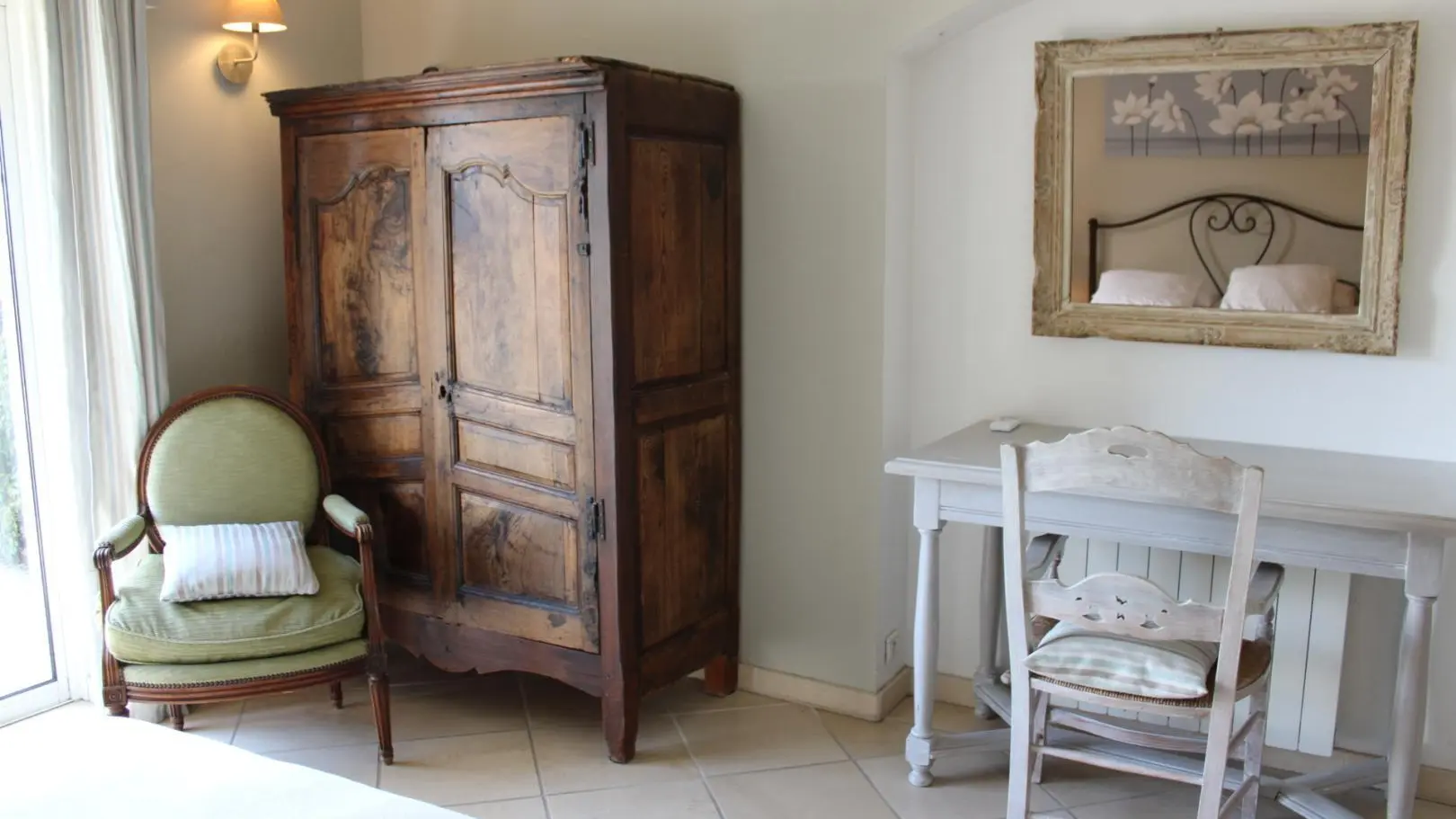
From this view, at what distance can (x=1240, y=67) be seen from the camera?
9.33 ft

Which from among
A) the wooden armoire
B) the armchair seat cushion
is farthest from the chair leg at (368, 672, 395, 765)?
the wooden armoire

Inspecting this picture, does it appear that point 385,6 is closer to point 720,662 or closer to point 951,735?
point 720,662

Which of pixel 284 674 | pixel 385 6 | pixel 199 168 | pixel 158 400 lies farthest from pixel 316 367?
pixel 385 6

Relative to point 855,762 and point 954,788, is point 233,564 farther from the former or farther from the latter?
point 954,788

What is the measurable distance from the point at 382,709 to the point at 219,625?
45 cm

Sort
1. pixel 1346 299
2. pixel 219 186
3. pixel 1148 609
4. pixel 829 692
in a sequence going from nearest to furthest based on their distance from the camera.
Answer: pixel 1148 609 → pixel 1346 299 → pixel 829 692 → pixel 219 186

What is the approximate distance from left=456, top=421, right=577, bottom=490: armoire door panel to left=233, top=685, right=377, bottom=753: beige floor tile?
781mm

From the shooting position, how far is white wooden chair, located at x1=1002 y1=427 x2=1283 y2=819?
7.50ft

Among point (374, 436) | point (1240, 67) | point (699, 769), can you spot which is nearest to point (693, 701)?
point (699, 769)

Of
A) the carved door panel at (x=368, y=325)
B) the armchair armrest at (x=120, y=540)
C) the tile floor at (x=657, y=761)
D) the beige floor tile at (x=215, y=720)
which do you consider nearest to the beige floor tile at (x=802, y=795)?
the tile floor at (x=657, y=761)

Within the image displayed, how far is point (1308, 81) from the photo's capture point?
9.12 feet

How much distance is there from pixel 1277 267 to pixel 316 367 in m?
→ 2.56

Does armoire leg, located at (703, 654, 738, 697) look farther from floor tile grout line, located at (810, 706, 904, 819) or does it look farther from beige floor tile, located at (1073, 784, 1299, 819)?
beige floor tile, located at (1073, 784, 1299, 819)

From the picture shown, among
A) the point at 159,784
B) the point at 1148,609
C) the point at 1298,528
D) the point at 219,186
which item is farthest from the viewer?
the point at 219,186
